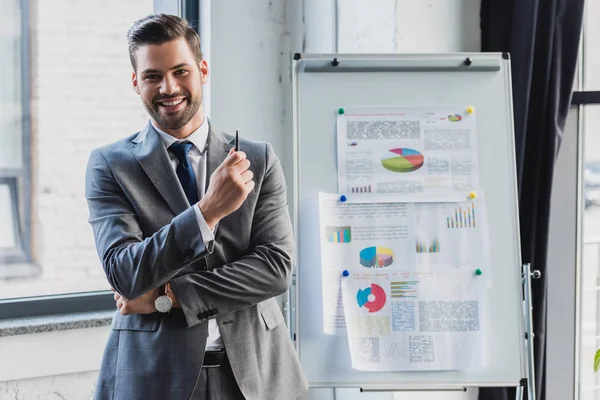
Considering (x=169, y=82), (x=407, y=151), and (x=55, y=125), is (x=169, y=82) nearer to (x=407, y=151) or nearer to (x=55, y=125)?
(x=407, y=151)

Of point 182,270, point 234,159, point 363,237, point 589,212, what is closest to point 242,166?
point 234,159

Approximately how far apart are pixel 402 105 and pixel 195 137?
717 mm

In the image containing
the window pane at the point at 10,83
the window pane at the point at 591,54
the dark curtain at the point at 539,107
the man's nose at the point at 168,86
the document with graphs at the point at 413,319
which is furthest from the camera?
the window pane at the point at 591,54

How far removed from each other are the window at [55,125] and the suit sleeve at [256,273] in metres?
1.14

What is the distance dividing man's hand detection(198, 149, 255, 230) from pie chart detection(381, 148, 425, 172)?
625 millimetres

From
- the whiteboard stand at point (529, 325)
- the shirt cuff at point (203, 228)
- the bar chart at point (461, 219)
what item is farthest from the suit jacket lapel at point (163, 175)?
the whiteboard stand at point (529, 325)

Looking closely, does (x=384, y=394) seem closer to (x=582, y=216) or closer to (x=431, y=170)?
(x=431, y=170)

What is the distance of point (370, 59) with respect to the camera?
2.11 metres

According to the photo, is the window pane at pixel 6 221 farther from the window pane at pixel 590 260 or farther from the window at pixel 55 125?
the window pane at pixel 590 260

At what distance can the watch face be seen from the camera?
156 centimetres

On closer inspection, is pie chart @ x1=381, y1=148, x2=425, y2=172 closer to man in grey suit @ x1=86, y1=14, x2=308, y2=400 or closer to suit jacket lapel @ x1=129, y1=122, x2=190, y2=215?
man in grey suit @ x1=86, y1=14, x2=308, y2=400

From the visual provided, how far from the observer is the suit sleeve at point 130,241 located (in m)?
1.48

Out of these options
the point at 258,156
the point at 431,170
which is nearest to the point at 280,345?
the point at 258,156

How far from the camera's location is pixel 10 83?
2486mm
